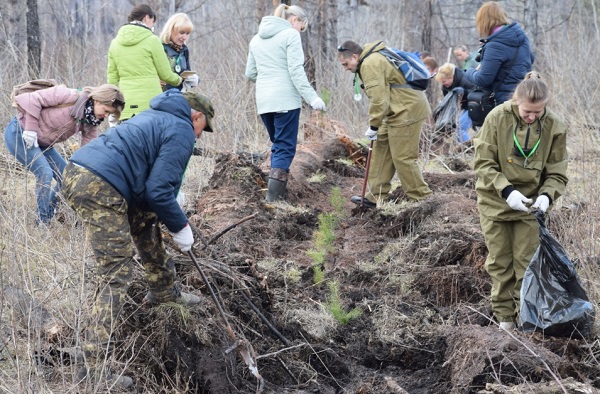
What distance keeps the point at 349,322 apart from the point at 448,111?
22.0 ft

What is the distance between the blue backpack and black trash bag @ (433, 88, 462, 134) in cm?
361

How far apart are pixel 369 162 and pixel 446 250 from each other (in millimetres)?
2452

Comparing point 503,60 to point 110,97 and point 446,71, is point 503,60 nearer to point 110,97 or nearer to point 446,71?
point 446,71

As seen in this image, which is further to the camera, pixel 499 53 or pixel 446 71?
pixel 446 71

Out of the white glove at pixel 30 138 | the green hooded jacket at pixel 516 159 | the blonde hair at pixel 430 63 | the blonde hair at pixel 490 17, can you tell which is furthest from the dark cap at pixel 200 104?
the blonde hair at pixel 430 63

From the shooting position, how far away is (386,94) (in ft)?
25.9

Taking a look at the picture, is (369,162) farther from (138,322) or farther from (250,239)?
(138,322)

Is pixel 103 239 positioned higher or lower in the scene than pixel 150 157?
lower

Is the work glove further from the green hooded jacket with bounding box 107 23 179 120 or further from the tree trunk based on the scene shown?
the tree trunk

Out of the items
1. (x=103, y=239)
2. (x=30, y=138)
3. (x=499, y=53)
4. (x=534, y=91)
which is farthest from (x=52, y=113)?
(x=499, y=53)

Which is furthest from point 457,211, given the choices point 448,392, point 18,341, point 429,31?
point 429,31

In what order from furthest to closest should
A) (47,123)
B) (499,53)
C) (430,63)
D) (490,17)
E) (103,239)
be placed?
1. (430,63)
2. (499,53)
3. (490,17)
4. (47,123)
5. (103,239)

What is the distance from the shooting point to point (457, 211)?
757cm

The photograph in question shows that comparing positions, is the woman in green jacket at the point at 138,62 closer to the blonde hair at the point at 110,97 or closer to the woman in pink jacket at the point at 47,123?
the woman in pink jacket at the point at 47,123
